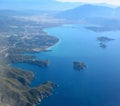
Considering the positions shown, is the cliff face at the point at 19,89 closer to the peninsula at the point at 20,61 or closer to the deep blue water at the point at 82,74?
the peninsula at the point at 20,61

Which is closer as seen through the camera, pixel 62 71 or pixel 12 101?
pixel 12 101

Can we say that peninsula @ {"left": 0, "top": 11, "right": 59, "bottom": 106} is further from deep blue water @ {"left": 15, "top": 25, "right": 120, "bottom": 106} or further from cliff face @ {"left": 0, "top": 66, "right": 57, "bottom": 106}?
deep blue water @ {"left": 15, "top": 25, "right": 120, "bottom": 106}

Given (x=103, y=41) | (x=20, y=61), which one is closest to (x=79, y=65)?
(x=20, y=61)

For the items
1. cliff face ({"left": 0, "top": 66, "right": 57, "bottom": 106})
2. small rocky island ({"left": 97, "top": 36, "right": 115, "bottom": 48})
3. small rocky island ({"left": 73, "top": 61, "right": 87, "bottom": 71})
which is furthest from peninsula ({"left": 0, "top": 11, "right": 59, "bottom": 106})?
small rocky island ({"left": 97, "top": 36, "right": 115, "bottom": 48})

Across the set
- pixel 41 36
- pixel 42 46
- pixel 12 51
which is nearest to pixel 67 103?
pixel 12 51

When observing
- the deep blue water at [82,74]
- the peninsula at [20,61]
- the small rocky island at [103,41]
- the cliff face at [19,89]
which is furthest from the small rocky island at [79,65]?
the small rocky island at [103,41]

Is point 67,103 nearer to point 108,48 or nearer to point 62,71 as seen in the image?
point 62,71
